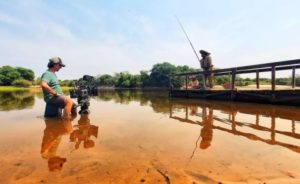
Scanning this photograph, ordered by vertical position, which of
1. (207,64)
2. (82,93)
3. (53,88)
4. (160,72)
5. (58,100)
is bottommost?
(58,100)

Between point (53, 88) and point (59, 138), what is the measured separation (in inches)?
96.2

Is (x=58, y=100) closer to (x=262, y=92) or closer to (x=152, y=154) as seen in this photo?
(x=152, y=154)

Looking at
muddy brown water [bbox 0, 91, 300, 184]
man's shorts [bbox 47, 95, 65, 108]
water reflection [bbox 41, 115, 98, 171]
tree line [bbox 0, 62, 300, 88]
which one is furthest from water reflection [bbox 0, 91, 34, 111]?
tree line [bbox 0, 62, 300, 88]

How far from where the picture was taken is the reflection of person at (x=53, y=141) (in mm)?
2996

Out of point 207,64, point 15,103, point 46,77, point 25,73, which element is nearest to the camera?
point 46,77

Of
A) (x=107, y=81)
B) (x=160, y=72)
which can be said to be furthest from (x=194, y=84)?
(x=107, y=81)

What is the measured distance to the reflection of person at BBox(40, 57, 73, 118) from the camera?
6.10 meters

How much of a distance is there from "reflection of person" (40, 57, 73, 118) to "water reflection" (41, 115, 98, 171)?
45 centimetres

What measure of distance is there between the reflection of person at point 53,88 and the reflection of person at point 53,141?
1.42 ft

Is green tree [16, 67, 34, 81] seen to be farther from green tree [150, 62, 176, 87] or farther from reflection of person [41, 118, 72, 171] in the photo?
reflection of person [41, 118, 72, 171]

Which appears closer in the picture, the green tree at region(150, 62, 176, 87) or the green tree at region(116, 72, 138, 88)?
the green tree at region(150, 62, 176, 87)

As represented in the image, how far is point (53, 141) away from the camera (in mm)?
4156

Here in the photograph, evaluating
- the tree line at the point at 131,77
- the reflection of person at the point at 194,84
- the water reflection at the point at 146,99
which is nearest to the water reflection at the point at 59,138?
the water reflection at the point at 146,99

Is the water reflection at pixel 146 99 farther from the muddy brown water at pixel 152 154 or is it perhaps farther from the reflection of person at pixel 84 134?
the muddy brown water at pixel 152 154
